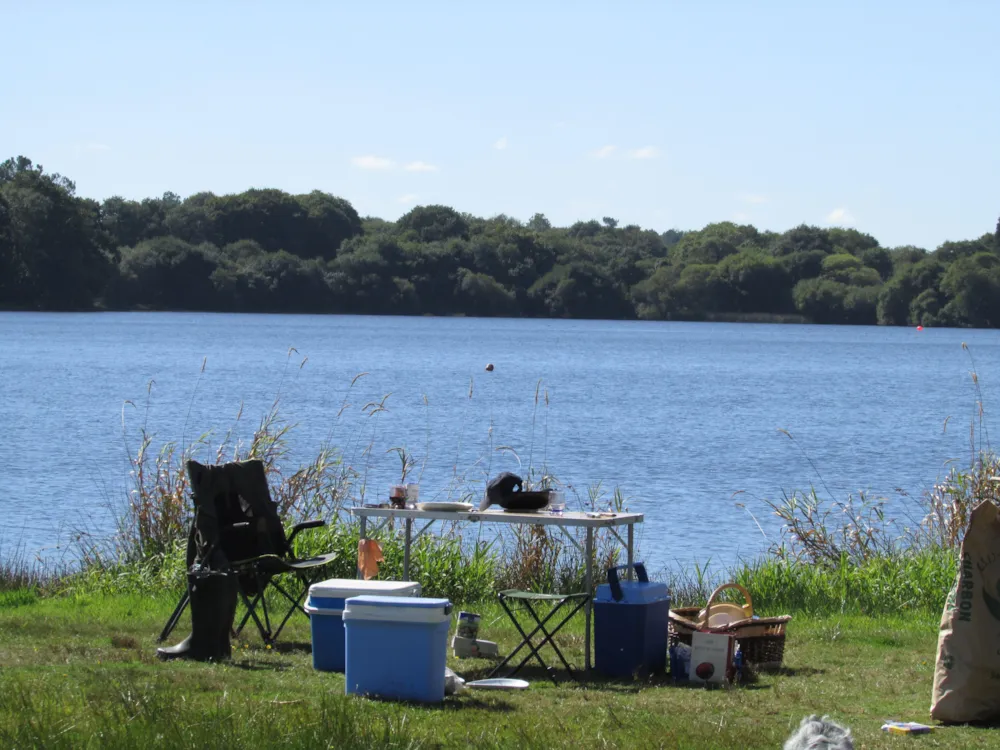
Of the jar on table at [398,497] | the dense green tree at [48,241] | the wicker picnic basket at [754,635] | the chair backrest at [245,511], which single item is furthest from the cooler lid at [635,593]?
the dense green tree at [48,241]

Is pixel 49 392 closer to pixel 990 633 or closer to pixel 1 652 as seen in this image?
pixel 1 652

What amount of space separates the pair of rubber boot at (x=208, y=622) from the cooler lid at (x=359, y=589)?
0.45 meters

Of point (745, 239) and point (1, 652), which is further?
point (745, 239)

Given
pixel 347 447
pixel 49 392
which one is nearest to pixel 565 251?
pixel 49 392

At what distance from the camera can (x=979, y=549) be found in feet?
17.7

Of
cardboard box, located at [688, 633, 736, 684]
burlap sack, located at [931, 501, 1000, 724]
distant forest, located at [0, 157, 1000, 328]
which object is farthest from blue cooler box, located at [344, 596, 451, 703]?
distant forest, located at [0, 157, 1000, 328]

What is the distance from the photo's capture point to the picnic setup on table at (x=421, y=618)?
564cm

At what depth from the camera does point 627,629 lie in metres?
6.36

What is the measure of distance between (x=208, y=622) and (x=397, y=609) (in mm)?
1230

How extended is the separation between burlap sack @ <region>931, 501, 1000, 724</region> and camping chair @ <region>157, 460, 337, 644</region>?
9.88 ft

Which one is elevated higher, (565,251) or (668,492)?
(565,251)

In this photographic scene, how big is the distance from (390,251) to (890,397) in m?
62.4

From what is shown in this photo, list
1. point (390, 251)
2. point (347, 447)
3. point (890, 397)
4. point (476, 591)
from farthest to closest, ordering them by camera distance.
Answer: point (390, 251), point (890, 397), point (347, 447), point (476, 591)

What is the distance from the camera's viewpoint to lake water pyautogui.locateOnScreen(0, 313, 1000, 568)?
17.0m
